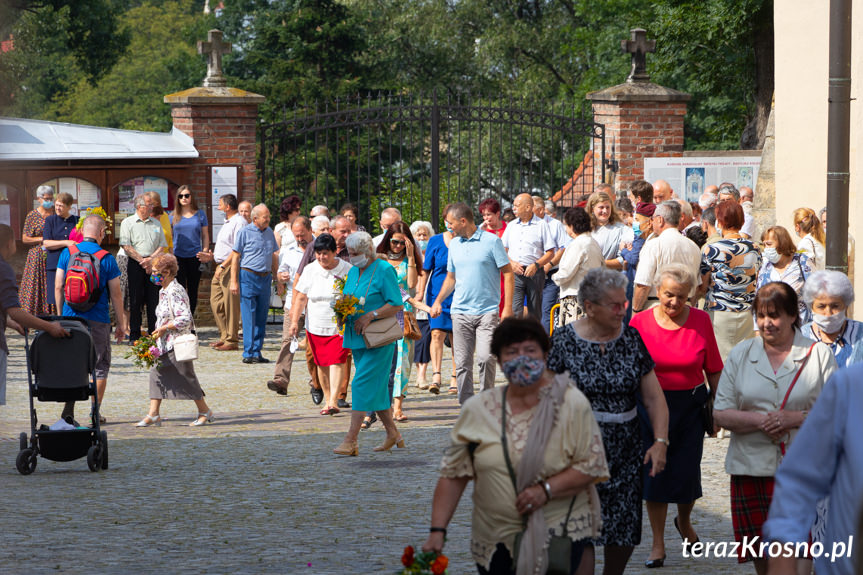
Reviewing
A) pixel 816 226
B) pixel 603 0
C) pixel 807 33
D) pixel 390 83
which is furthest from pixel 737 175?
pixel 390 83

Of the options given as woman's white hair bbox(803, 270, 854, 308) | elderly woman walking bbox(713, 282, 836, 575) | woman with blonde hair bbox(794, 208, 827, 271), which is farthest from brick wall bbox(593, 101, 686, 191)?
elderly woman walking bbox(713, 282, 836, 575)

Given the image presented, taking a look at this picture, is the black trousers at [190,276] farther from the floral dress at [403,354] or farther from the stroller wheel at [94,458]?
the stroller wheel at [94,458]

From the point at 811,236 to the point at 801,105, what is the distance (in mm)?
3973

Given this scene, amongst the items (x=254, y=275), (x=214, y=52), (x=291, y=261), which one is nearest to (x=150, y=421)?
(x=291, y=261)

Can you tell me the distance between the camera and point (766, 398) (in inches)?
202

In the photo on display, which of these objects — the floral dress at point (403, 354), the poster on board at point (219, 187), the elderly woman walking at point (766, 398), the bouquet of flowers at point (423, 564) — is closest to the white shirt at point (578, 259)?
the floral dress at point (403, 354)

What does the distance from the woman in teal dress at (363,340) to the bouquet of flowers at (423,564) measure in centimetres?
517

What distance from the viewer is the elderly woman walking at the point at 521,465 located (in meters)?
3.99

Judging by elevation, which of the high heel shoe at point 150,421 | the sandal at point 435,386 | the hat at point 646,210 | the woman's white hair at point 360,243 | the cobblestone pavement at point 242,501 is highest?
the hat at point 646,210

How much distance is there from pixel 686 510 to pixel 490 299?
4.37m

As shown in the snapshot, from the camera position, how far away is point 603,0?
116 feet

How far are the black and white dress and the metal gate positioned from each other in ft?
35.8

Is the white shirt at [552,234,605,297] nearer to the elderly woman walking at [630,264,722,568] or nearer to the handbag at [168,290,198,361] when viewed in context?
the handbag at [168,290,198,361]

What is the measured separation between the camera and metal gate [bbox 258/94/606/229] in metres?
17.9
